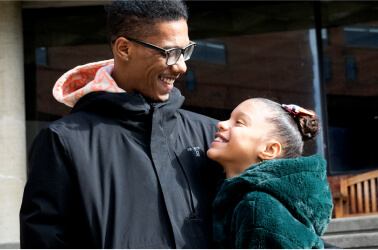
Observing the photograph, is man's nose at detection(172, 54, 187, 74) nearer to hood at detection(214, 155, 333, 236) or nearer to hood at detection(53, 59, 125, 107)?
hood at detection(53, 59, 125, 107)

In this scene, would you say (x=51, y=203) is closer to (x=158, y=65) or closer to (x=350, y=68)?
(x=158, y=65)

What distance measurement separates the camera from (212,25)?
7.47 m

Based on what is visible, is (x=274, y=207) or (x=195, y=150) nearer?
(x=274, y=207)

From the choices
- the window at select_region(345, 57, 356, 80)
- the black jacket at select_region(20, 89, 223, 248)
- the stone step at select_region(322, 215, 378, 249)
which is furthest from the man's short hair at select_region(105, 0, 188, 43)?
the window at select_region(345, 57, 356, 80)

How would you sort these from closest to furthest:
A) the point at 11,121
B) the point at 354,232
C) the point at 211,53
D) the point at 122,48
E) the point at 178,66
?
1. the point at 178,66
2. the point at 122,48
3. the point at 354,232
4. the point at 11,121
5. the point at 211,53

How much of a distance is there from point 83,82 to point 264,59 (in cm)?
506

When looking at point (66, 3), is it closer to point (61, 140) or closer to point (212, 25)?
point (212, 25)

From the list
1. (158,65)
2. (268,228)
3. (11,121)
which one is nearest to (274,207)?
(268,228)

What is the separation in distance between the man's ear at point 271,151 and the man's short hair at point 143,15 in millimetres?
569

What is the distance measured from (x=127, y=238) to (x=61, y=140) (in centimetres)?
38

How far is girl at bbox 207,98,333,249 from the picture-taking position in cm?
213

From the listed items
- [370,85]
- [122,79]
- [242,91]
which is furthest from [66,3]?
[122,79]

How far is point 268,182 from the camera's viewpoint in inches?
87.7

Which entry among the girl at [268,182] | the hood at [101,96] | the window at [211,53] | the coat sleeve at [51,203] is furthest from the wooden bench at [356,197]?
the coat sleeve at [51,203]
